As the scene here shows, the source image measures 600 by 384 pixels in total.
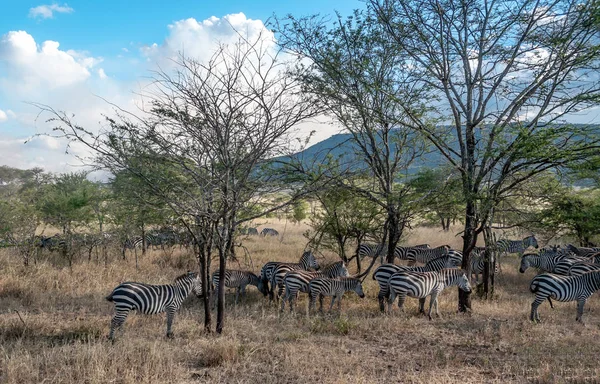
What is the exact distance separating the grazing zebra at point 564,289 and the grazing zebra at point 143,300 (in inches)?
313

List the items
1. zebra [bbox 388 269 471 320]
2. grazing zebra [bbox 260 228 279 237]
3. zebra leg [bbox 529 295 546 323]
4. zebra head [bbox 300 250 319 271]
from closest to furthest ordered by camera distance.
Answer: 1. zebra leg [bbox 529 295 546 323]
2. zebra [bbox 388 269 471 320]
3. zebra head [bbox 300 250 319 271]
4. grazing zebra [bbox 260 228 279 237]

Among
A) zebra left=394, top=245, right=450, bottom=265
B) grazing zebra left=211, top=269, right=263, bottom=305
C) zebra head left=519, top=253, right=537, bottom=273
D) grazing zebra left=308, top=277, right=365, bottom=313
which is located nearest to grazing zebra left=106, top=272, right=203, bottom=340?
grazing zebra left=211, top=269, right=263, bottom=305

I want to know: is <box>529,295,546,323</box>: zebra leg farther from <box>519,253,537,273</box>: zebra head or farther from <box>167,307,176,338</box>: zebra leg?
<box>167,307,176,338</box>: zebra leg

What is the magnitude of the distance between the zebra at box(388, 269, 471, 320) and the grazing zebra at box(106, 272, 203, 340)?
4937mm

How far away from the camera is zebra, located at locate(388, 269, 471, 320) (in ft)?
32.4

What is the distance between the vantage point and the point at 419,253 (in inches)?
717

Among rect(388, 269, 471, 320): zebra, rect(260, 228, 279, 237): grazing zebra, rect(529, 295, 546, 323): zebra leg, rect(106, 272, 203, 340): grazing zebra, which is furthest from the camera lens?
rect(260, 228, 279, 237): grazing zebra

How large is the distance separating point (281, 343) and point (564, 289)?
22.8 ft

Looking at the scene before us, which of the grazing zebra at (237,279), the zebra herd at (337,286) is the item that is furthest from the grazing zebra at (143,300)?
the grazing zebra at (237,279)

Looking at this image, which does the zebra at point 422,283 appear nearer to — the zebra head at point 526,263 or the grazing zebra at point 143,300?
the grazing zebra at point 143,300

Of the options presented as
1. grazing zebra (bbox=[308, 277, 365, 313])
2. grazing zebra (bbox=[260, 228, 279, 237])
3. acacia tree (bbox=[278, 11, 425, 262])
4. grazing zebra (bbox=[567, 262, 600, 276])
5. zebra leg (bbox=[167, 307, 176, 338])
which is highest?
acacia tree (bbox=[278, 11, 425, 262])

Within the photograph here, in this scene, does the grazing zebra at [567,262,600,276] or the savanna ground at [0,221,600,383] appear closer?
the savanna ground at [0,221,600,383]

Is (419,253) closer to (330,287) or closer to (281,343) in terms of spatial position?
(330,287)

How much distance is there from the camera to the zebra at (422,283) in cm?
989
